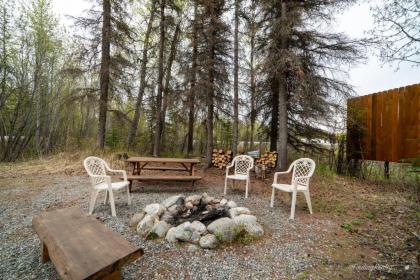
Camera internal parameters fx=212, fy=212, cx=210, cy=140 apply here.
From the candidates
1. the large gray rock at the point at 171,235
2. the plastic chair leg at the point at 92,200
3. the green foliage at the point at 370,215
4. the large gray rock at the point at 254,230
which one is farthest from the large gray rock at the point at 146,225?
the green foliage at the point at 370,215

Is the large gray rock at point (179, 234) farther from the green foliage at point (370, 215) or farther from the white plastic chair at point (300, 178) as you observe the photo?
the green foliage at point (370, 215)

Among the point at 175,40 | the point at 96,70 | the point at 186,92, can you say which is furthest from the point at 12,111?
the point at 186,92

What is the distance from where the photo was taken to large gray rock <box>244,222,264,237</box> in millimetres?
2605

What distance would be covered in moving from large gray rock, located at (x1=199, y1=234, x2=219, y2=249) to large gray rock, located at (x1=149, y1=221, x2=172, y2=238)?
49 cm

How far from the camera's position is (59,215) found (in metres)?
2.26

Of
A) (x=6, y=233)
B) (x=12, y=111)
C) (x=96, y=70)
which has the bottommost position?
(x=6, y=233)

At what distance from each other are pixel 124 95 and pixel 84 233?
21.7 feet

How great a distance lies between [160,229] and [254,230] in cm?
116

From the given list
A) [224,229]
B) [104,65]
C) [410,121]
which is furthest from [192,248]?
[104,65]

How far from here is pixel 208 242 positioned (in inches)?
93.0

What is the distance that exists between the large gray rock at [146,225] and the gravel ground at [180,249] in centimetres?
8

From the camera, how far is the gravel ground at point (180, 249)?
1958 mm

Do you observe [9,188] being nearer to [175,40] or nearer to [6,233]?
[6,233]

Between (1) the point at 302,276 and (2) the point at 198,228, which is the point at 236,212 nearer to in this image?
(2) the point at 198,228
